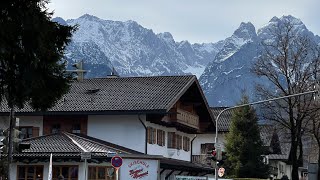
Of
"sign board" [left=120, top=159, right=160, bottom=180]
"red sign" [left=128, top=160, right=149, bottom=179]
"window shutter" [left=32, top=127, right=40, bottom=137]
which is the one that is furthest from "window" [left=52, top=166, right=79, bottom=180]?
"window shutter" [left=32, top=127, right=40, bottom=137]

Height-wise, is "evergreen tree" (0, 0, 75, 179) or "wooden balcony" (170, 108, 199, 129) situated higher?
"wooden balcony" (170, 108, 199, 129)

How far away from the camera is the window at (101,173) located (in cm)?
4214

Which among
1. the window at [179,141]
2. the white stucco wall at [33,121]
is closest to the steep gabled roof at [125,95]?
the white stucco wall at [33,121]

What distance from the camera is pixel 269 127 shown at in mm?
67062

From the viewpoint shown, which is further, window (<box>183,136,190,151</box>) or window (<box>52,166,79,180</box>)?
window (<box>183,136,190,151</box>)

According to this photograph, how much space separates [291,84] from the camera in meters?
61.9

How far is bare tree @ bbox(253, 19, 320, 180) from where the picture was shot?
6062 cm

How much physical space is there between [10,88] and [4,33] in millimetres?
1341

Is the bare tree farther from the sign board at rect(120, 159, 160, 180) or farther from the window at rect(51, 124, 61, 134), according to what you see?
the sign board at rect(120, 159, 160, 180)

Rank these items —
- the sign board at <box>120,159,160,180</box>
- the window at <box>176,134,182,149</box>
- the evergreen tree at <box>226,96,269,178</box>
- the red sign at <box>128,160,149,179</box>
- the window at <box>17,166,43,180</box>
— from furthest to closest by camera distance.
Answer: the evergreen tree at <box>226,96,269,178</box>, the window at <box>176,134,182,149</box>, the window at <box>17,166,43,180</box>, the red sign at <box>128,160,149,179</box>, the sign board at <box>120,159,160,180</box>

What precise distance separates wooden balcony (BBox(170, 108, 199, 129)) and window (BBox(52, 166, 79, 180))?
1048cm

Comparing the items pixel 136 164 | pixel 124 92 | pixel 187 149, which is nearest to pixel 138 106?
pixel 124 92

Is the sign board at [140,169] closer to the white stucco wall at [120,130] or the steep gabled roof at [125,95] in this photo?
the steep gabled roof at [125,95]

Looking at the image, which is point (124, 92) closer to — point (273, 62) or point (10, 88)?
point (273, 62)
